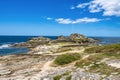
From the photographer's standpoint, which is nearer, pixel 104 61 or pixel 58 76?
pixel 58 76

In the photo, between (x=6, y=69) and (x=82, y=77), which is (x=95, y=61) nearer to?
(x=82, y=77)

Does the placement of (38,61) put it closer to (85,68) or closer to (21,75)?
(21,75)

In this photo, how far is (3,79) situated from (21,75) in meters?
2.60

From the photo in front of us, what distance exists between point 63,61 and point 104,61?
22.4 ft

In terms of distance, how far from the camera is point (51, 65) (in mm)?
37625

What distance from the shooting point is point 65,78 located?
2880 cm

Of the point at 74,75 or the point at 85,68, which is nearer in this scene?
the point at 74,75

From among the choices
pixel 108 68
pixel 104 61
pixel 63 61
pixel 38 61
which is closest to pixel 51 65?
pixel 63 61

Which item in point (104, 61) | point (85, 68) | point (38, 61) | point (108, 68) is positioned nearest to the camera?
point (108, 68)

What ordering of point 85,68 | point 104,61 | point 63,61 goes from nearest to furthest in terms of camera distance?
point 85,68, point 104,61, point 63,61

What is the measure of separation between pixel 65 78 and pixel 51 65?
357 inches

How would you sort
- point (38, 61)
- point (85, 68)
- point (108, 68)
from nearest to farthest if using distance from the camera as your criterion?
1. point (108, 68)
2. point (85, 68)
3. point (38, 61)

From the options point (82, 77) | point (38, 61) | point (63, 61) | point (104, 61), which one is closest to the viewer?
point (82, 77)

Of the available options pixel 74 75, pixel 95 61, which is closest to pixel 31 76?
pixel 74 75
